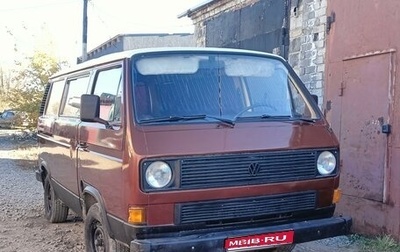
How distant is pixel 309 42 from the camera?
24.0 ft

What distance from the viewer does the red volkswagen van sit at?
3627 millimetres

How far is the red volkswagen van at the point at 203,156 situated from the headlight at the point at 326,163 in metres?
0.01

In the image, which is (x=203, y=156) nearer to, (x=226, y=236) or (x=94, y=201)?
(x=226, y=236)

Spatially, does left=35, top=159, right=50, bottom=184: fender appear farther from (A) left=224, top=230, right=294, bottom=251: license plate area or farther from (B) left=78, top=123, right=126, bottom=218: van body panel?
(A) left=224, top=230, right=294, bottom=251: license plate area

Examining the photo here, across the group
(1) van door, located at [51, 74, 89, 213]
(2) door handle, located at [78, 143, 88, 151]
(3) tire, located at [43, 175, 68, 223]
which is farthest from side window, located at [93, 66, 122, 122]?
(3) tire, located at [43, 175, 68, 223]

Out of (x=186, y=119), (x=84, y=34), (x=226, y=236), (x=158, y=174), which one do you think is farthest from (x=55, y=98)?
(x=84, y=34)

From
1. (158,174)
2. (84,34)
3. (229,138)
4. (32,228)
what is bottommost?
(32,228)

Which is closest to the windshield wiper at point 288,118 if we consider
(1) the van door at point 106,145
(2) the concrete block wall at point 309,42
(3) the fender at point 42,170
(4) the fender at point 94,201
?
(1) the van door at point 106,145

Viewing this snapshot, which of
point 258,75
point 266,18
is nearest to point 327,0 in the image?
point 266,18

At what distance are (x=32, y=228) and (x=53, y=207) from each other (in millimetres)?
389

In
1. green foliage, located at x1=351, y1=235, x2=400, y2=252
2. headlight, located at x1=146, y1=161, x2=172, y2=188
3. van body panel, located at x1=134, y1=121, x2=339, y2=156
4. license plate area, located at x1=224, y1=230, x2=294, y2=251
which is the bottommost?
green foliage, located at x1=351, y1=235, x2=400, y2=252

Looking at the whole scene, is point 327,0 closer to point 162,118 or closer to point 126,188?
point 162,118

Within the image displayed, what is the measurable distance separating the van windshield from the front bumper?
88cm

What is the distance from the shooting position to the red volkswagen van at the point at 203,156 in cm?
363
